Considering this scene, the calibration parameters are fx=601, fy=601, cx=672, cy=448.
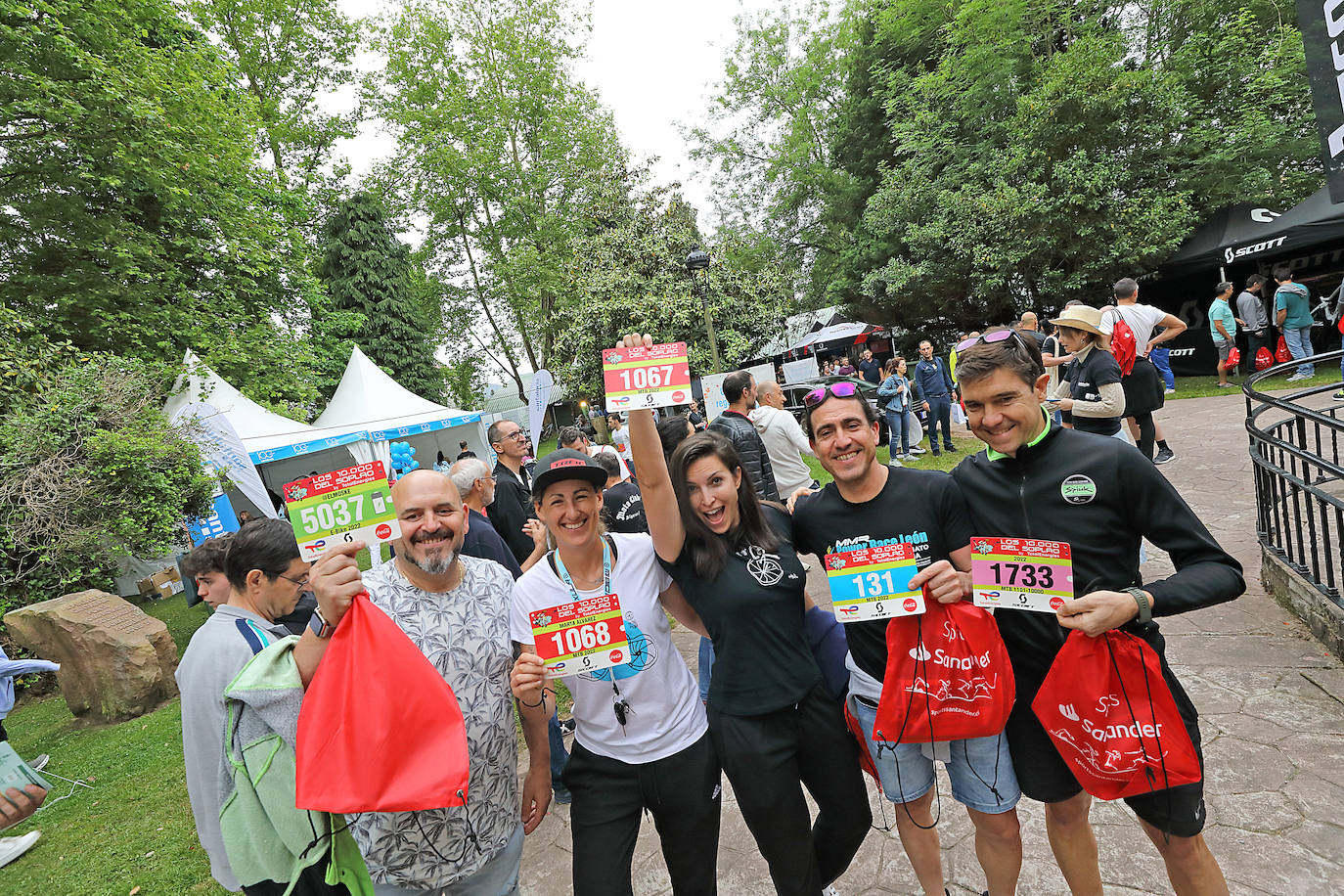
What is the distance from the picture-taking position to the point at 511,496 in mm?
5105

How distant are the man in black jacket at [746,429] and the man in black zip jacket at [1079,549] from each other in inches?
131

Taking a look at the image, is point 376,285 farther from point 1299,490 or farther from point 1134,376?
point 1299,490

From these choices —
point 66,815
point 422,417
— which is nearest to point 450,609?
point 66,815

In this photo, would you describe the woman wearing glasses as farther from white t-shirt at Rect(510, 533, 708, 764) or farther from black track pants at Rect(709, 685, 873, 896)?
white t-shirt at Rect(510, 533, 708, 764)

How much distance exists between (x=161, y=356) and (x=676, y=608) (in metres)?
15.3

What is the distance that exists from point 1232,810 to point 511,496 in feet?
15.7

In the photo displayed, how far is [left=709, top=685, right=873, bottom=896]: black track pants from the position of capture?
2293 millimetres

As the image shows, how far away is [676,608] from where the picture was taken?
2559mm

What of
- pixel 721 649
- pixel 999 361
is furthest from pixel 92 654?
pixel 999 361

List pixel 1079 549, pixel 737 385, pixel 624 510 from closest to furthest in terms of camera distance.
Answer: pixel 1079 549, pixel 624 510, pixel 737 385

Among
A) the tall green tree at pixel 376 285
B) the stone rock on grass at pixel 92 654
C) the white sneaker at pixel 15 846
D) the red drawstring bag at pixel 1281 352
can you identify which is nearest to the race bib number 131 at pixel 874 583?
the white sneaker at pixel 15 846

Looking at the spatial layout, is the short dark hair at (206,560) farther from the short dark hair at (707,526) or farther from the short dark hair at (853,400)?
the short dark hair at (853,400)

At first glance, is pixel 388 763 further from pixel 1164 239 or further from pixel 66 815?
pixel 1164 239

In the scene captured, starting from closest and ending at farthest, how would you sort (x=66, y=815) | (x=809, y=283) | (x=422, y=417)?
(x=66, y=815) < (x=422, y=417) < (x=809, y=283)
